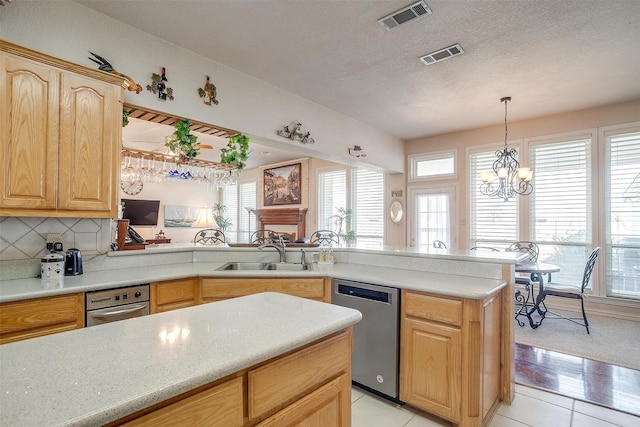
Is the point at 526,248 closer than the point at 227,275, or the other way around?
the point at 227,275

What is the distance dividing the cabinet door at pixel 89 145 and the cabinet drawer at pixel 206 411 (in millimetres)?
2022

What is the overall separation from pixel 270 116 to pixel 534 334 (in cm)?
410

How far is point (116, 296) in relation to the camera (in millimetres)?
2197

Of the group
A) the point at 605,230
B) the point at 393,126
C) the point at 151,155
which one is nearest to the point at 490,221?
the point at 605,230

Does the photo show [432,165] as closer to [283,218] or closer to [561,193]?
[561,193]

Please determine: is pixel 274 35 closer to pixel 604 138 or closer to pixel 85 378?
pixel 85 378

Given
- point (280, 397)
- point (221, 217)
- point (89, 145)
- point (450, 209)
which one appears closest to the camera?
point (280, 397)

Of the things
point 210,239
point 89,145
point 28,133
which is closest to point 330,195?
point 210,239

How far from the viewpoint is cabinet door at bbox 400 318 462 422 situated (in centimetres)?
207

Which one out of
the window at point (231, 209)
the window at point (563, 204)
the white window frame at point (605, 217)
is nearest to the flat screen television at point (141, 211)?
the window at point (231, 209)

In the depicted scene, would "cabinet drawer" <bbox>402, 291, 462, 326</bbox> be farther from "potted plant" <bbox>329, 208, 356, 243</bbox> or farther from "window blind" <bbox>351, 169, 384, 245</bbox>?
"potted plant" <bbox>329, 208, 356, 243</bbox>

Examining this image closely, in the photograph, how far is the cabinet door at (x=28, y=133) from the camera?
1.97 meters

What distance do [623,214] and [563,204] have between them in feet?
2.22

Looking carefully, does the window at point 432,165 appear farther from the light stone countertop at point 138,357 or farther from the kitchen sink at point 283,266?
the light stone countertop at point 138,357
